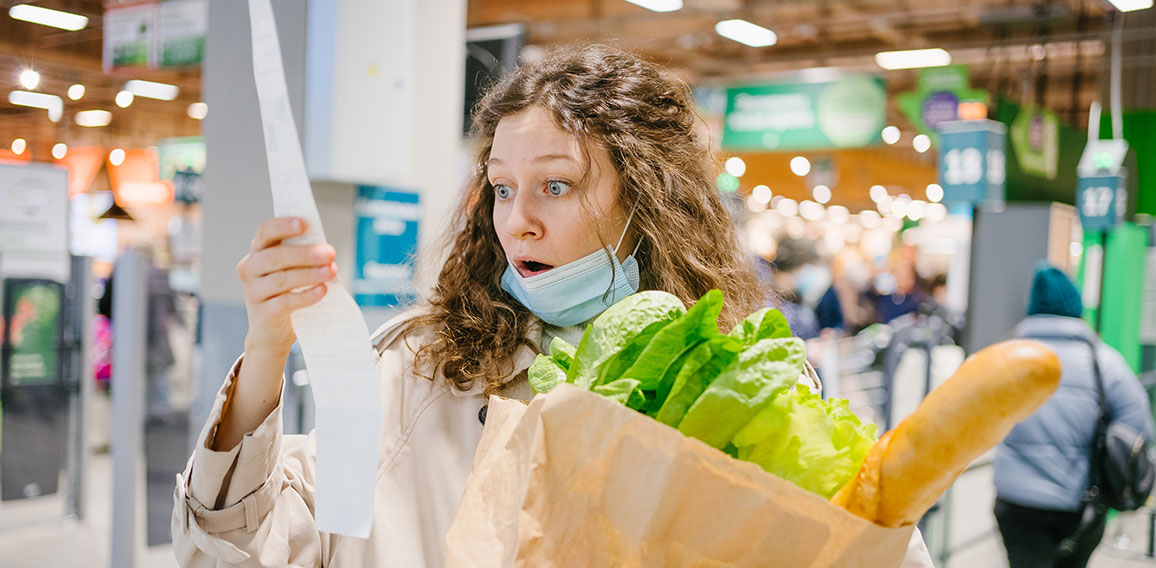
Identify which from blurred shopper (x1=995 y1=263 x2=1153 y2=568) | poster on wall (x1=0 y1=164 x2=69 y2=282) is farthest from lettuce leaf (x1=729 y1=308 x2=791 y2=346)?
poster on wall (x1=0 y1=164 x2=69 y2=282)

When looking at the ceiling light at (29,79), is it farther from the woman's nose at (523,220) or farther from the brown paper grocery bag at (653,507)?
the brown paper grocery bag at (653,507)

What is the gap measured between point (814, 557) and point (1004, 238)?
574cm

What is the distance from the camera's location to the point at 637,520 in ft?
2.39

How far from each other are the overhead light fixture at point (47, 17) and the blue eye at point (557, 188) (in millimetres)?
3361

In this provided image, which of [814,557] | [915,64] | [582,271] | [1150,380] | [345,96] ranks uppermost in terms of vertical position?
[915,64]

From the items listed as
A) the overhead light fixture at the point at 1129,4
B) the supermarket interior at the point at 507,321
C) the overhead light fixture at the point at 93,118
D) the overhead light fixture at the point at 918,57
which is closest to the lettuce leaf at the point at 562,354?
the supermarket interior at the point at 507,321

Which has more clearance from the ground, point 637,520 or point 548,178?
point 548,178

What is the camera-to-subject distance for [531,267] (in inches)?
53.4

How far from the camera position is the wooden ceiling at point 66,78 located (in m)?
3.59

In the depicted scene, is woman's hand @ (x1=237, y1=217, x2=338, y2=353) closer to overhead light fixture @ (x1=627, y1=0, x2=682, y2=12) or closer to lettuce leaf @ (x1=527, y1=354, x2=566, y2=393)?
lettuce leaf @ (x1=527, y1=354, x2=566, y2=393)

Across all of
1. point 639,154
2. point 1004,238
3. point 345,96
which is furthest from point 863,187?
point 639,154

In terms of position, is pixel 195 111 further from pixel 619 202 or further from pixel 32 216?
pixel 619 202

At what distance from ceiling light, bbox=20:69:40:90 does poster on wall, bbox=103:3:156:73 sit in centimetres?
105

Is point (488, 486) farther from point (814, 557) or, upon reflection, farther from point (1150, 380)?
point (1150, 380)
